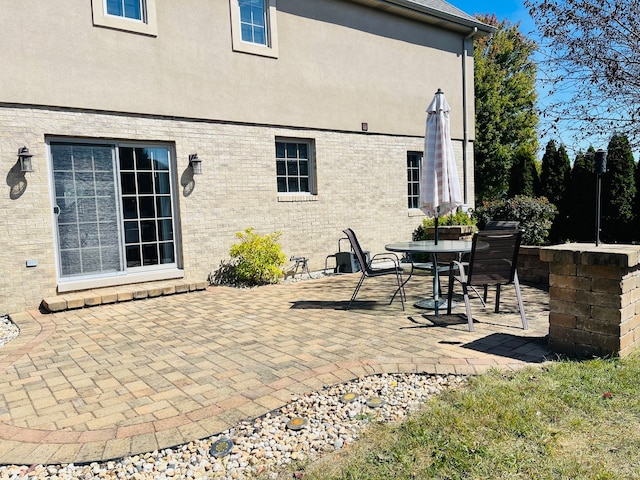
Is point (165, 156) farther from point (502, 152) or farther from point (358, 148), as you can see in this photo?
point (502, 152)

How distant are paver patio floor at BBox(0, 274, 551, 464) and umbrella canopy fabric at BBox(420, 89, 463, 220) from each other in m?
1.52

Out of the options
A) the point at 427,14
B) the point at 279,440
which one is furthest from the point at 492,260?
the point at 427,14

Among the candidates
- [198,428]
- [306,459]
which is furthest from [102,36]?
[306,459]

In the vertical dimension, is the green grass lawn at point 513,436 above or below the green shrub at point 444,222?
below

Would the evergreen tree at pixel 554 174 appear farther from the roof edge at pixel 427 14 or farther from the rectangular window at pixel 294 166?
the rectangular window at pixel 294 166

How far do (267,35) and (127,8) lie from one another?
2.67m

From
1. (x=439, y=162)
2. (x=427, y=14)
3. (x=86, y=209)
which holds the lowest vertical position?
(x=86, y=209)

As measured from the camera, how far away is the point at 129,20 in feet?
24.8

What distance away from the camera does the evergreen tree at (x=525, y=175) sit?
623 inches

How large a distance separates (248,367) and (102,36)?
606 centimetres

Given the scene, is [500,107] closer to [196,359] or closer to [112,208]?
[112,208]

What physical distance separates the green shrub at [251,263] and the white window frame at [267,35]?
348cm

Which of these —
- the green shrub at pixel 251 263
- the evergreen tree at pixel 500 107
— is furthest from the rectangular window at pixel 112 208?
the evergreen tree at pixel 500 107

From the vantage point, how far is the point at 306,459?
8.67 feet
